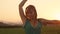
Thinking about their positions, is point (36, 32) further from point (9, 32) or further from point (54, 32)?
point (54, 32)

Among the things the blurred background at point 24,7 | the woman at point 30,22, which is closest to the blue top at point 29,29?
the woman at point 30,22

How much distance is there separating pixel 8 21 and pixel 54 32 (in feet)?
2.73

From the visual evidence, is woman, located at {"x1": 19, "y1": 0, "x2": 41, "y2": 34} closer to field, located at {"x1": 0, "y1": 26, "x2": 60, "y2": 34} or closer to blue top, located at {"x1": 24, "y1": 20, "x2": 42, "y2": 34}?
blue top, located at {"x1": 24, "y1": 20, "x2": 42, "y2": 34}

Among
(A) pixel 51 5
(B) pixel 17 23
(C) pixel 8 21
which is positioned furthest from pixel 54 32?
(C) pixel 8 21

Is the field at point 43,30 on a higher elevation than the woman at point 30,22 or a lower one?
lower

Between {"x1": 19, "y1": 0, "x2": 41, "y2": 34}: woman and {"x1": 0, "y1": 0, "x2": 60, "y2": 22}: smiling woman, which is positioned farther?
{"x1": 0, "y1": 0, "x2": 60, "y2": 22}: smiling woman

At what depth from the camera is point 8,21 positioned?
2361mm

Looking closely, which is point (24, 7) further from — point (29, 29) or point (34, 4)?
point (29, 29)

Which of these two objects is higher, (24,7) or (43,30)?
(24,7)

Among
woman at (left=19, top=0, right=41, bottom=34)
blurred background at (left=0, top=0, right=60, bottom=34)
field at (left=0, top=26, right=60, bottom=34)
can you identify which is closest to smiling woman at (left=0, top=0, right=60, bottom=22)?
blurred background at (left=0, top=0, right=60, bottom=34)

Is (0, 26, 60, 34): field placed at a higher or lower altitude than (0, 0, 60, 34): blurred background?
lower

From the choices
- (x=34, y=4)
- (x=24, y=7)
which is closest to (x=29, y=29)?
(x=24, y=7)

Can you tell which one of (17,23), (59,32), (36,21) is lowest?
(59,32)

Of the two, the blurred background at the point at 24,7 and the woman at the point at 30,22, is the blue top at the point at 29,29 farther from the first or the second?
the blurred background at the point at 24,7
